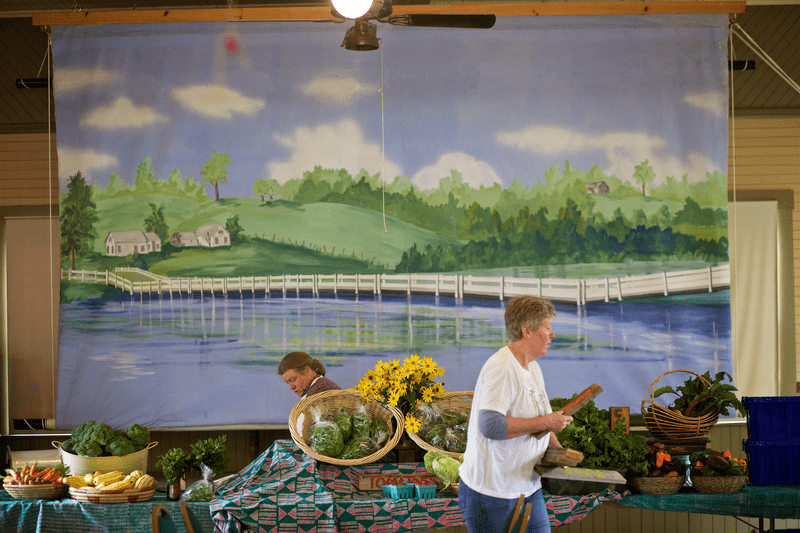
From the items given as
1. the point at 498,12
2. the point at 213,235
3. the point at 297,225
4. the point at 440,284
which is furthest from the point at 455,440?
the point at 498,12

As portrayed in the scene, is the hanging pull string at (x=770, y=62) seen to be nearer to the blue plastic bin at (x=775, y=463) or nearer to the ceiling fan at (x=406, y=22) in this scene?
the ceiling fan at (x=406, y=22)

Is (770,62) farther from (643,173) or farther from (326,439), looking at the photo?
(326,439)

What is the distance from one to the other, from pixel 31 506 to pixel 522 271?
12.4 feet

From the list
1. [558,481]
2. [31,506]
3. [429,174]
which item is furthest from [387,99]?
[31,506]

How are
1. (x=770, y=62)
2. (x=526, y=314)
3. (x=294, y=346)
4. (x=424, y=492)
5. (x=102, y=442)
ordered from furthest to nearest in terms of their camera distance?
1. (x=770, y=62)
2. (x=294, y=346)
3. (x=102, y=442)
4. (x=424, y=492)
5. (x=526, y=314)

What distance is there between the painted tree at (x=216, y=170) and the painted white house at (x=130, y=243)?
0.64 metres

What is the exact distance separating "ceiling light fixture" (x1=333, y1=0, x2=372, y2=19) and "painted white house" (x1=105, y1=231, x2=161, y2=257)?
2.85m

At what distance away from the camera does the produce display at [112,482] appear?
3.66 metres

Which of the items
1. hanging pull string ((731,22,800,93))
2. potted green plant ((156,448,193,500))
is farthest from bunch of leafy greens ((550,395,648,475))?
hanging pull string ((731,22,800,93))

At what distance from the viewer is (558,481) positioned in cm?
366

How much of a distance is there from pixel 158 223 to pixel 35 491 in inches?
101

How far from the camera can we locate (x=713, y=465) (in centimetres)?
381

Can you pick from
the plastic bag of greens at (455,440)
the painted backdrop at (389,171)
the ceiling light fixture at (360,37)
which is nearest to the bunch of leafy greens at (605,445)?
the plastic bag of greens at (455,440)

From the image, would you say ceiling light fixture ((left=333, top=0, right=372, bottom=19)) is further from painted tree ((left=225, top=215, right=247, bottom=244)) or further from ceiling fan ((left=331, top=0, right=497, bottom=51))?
painted tree ((left=225, top=215, right=247, bottom=244))
